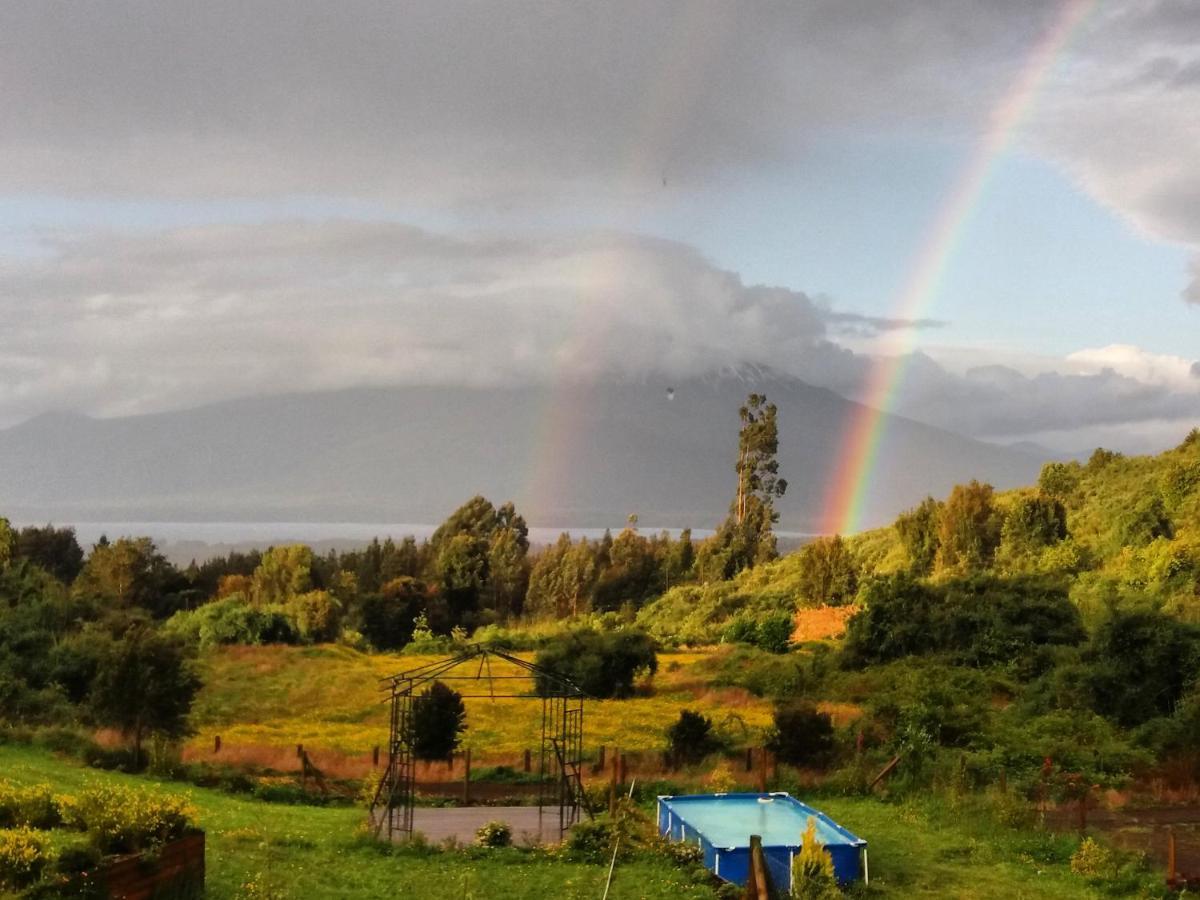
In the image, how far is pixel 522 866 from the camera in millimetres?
16406

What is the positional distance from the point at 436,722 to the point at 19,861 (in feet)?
52.8

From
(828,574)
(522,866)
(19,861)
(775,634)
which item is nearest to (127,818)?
(19,861)

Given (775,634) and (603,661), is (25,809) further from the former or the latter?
(775,634)

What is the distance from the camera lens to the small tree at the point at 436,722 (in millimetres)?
26062

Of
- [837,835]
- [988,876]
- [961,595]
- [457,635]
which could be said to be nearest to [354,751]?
[837,835]

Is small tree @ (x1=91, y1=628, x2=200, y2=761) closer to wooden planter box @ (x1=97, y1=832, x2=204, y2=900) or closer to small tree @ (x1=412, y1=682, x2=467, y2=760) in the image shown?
small tree @ (x1=412, y1=682, x2=467, y2=760)

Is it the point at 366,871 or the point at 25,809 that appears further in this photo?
the point at 366,871

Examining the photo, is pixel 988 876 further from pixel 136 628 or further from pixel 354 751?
pixel 136 628

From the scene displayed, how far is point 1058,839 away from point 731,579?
194 ft

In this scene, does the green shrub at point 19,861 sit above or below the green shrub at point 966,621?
below

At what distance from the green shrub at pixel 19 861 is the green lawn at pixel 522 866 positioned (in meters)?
2.81

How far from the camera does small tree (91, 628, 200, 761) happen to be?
82.7 ft

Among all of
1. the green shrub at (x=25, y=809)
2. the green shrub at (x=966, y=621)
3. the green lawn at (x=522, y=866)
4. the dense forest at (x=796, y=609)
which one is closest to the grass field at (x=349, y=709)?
the dense forest at (x=796, y=609)

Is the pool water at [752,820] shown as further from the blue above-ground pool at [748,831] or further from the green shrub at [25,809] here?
the green shrub at [25,809]
